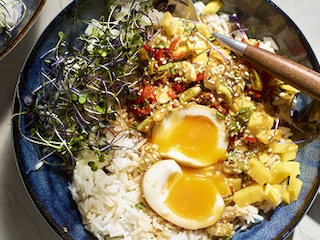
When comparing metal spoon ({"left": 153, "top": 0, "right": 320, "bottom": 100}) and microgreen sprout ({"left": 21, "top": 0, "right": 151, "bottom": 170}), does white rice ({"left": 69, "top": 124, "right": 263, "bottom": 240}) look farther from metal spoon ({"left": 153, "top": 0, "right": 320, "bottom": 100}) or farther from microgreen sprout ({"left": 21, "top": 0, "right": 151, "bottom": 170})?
metal spoon ({"left": 153, "top": 0, "right": 320, "bottom": 100})

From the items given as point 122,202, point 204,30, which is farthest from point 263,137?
point 122,202

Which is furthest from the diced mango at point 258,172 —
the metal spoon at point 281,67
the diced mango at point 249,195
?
the metal spoon at point 281,67

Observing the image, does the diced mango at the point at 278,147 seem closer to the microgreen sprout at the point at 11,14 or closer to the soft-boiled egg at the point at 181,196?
the soft-boiled egg at the point at 181,196

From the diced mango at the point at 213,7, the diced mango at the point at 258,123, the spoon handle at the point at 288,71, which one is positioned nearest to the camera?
the spoon handle at the point at 288,71

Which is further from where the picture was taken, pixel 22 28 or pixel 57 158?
pixel 57 158

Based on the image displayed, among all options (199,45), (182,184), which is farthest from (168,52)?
(182,184)

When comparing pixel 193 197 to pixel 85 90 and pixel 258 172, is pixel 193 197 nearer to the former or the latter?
pixel 258 172
